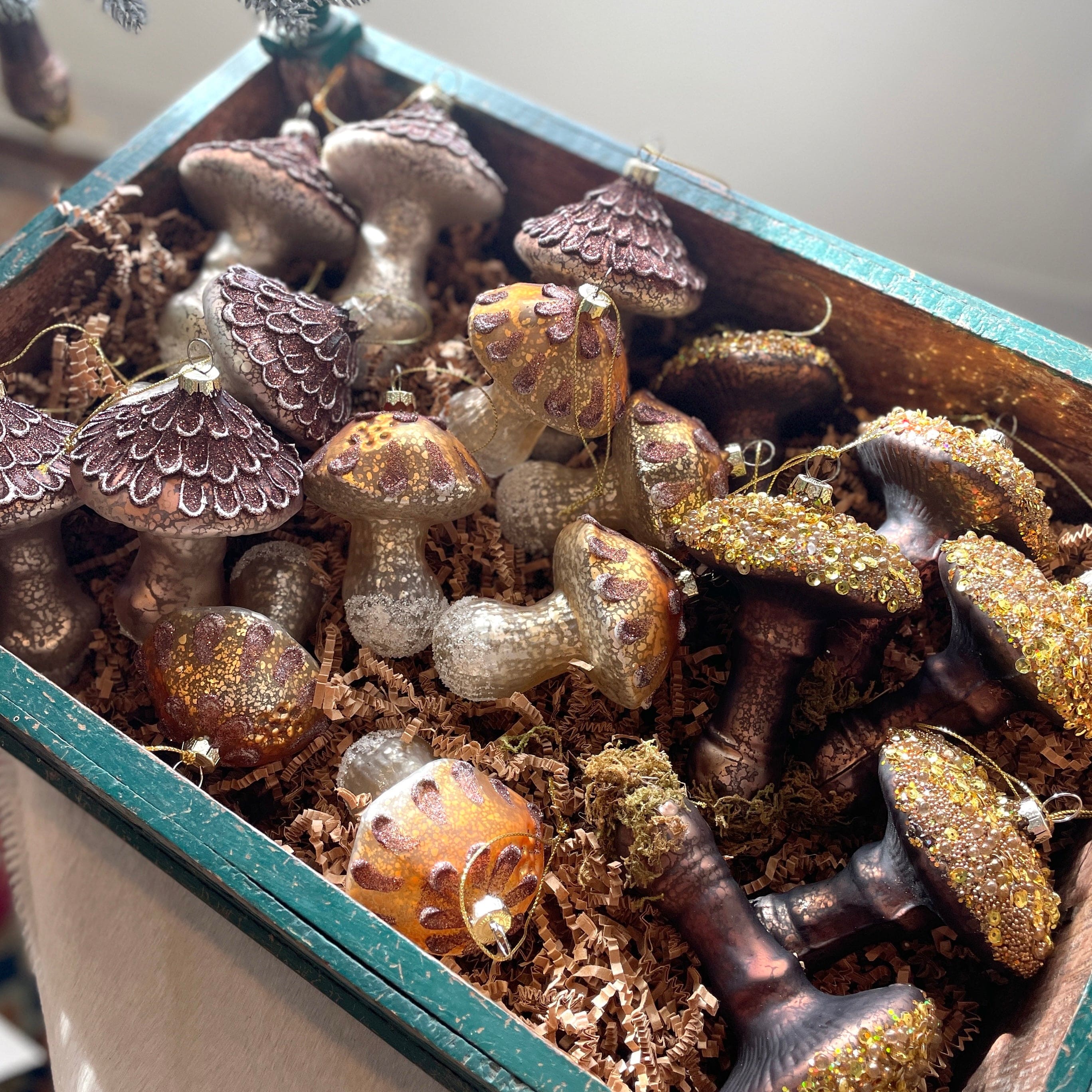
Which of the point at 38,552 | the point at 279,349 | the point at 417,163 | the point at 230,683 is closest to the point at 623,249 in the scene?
the point at 417,163

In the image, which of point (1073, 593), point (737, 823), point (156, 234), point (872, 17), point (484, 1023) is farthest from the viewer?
point (872, 17)

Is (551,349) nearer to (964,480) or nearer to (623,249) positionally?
(623,249)

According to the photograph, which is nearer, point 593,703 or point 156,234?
point 593,703

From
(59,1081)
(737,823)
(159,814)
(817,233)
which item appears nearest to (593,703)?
(737,823)

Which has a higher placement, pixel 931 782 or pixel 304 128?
pixel 304 128

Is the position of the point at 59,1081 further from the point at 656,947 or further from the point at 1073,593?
the point at 1073,593

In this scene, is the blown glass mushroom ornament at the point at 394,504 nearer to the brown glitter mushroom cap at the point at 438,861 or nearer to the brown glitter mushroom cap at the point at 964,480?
the brown glitter mushroom cap at the point at 438,861

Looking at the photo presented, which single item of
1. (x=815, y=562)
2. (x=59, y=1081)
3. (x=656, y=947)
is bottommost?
(x=59, y=1081)
